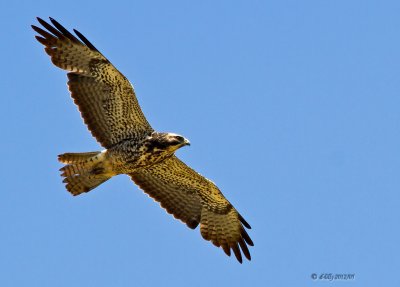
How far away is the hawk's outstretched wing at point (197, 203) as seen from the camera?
1812 cm

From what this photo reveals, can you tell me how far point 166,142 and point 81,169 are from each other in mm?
1583

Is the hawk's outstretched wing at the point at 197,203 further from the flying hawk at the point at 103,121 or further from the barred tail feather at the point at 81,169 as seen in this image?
the barred tail feather at the point at 81,169

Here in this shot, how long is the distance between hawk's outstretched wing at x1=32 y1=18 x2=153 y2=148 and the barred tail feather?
0.47 meters

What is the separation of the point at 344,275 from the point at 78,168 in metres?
4.93

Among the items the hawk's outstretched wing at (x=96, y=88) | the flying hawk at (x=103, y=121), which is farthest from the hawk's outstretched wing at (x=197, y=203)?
the hawk's outstretched wing at (x=96, y=88)

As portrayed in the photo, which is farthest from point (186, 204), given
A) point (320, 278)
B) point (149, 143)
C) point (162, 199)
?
point (320, 278)

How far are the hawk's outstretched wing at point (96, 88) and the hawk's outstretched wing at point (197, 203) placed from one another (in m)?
1.09

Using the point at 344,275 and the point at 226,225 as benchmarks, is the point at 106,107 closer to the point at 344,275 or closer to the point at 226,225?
the point at 226,225

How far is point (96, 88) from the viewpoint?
1712 centimetres

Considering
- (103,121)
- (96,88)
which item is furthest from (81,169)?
(96,88)

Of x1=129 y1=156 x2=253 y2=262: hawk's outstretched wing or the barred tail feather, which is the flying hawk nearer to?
the barred tail feather

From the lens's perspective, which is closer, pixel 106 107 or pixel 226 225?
pixel 106 107

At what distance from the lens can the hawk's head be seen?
54.3ft

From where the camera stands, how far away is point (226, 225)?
18.4 m
